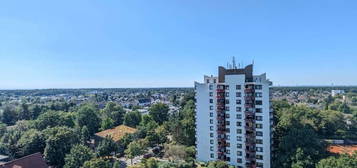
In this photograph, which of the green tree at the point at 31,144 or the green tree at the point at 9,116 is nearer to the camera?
the green tree at the point at 31,144

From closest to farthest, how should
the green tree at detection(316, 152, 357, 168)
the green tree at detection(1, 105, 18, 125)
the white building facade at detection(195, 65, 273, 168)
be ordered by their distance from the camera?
the green tree at detection(316, 152, 357, 168) < the white building facade at detection(195, 65, 273, 168) < the green tree at detection(1, 105, 18, 125)

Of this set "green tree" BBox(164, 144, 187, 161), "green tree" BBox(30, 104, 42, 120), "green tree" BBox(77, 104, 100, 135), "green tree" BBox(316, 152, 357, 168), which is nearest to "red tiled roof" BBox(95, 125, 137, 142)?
"green tree" BBox(77, 104, 100, 135)

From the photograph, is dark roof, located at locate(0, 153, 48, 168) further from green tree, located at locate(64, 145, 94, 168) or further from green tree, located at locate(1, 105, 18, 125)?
green tree, located at locate(1, 105, 18, 125)

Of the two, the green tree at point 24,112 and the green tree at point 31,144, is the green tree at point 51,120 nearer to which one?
the green tree at point 31,144

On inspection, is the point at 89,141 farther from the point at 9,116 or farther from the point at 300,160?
the point at 9,116

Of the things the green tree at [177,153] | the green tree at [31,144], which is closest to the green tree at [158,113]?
the green tree at [177,153]

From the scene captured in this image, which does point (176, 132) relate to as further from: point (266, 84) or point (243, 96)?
point (266, 84)

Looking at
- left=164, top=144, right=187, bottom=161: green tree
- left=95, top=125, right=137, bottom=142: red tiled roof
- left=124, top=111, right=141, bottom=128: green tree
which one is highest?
left=124, top=111, right=141, bottom=128: green tree

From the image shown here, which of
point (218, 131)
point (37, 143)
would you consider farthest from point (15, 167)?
point (218, 131)
